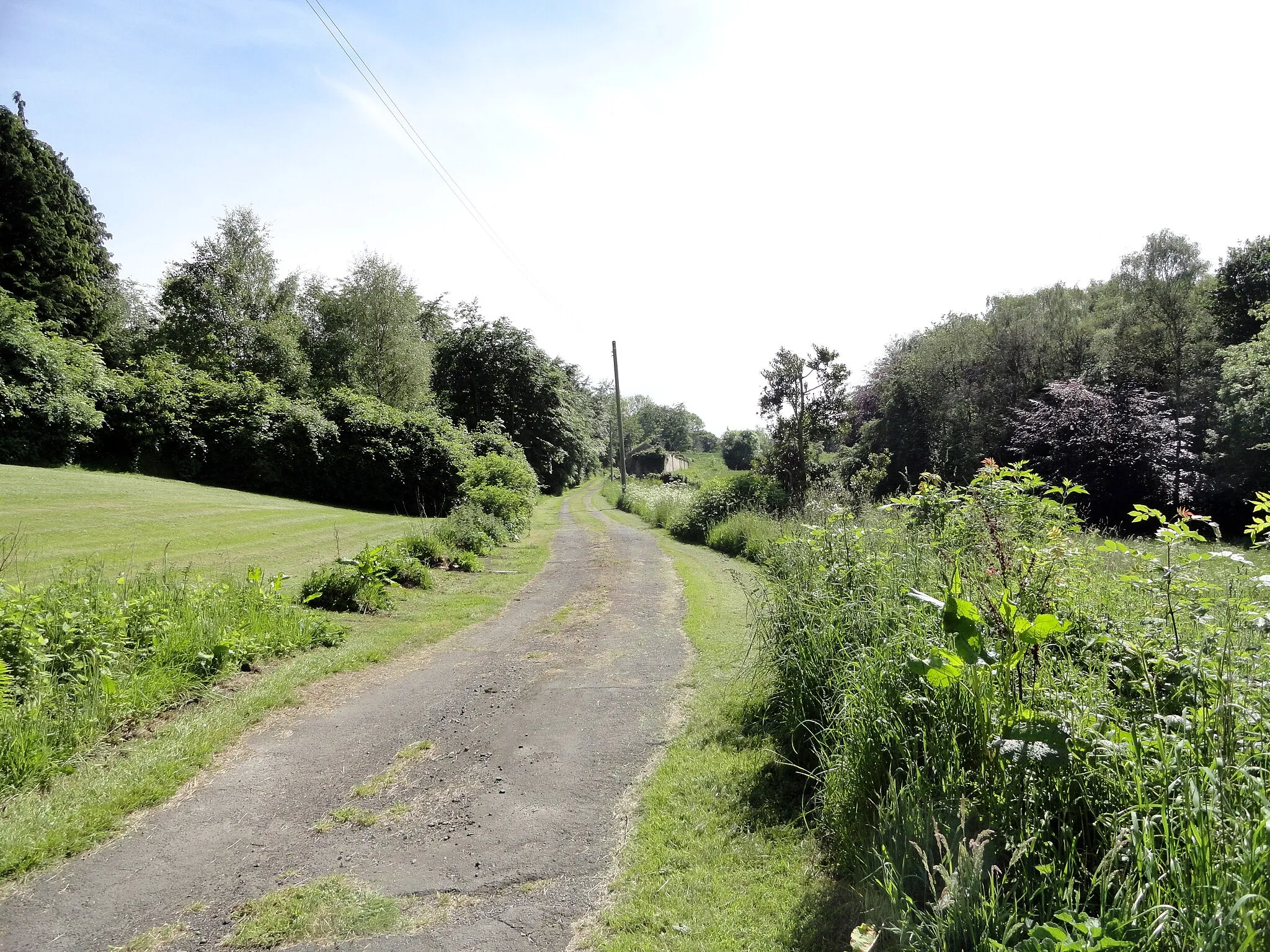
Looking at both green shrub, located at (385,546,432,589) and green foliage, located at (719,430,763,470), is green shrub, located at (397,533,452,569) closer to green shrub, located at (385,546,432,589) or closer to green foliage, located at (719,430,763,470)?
green shrub, located at (385,546,432,589)

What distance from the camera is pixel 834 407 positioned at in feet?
62.0

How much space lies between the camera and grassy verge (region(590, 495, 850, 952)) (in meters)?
2.84

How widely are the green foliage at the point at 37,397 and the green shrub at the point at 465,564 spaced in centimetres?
1405

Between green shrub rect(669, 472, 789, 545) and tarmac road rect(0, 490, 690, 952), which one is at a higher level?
green shrub rect(669, 472, 789, 545)

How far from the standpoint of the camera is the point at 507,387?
43.2 metres

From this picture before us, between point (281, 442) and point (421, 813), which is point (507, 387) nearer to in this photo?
point (281, 442)

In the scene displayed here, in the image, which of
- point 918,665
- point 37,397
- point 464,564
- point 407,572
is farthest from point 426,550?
point 37,397

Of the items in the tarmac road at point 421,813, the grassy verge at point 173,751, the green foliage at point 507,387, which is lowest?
the tarmac road at point 421,813

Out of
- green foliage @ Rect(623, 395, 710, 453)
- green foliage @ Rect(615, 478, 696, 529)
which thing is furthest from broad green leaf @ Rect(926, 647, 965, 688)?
green foliage @ Rect(623, 395, 710, 453)

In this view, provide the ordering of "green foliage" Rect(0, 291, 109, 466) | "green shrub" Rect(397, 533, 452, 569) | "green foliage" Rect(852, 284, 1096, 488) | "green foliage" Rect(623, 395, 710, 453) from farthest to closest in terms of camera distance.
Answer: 1. "green foliage" Rect(623, 395, 710, 453)
2. "green foliage" Rect(852, 284, 1096, 488)
3. "green foliage" Rect(0, 291, 109, 466)
4. "green shrub" Rect(397, 533, 452, 569)

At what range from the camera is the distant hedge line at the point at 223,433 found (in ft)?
58.5

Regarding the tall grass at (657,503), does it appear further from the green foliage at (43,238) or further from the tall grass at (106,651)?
the green foliage at (43,238)

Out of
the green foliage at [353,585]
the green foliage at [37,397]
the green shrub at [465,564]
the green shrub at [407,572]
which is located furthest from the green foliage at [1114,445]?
the green foliage at [37,397]

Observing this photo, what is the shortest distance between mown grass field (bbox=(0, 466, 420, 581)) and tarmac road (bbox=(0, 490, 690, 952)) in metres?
3.94
